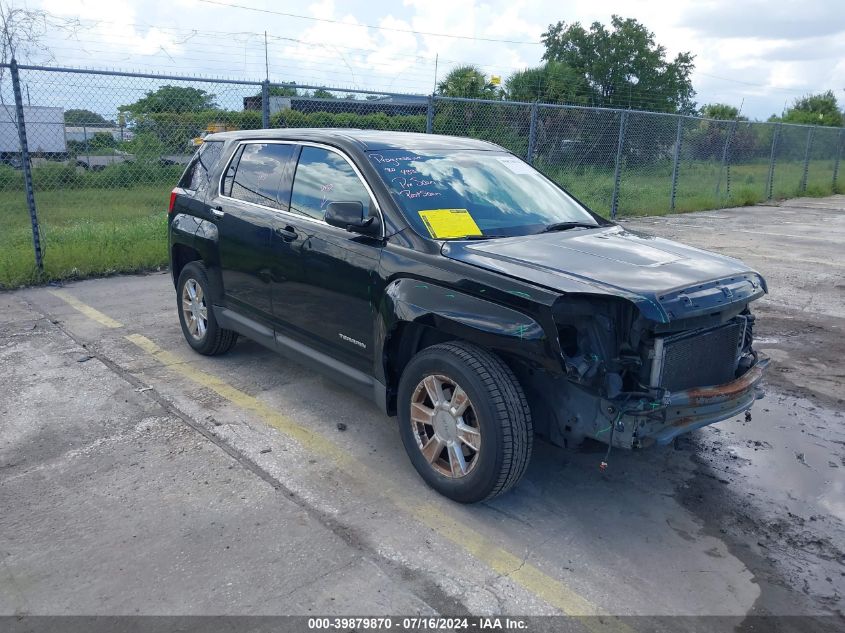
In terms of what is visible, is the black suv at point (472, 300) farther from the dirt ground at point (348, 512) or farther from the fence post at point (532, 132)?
the fence post at point (532, 132)

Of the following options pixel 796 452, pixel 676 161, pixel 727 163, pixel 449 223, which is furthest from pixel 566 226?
pixel 727 163

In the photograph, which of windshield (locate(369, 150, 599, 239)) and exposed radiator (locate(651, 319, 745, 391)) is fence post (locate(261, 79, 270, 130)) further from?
exposed radiator (locate(651, 319, 745, 391))

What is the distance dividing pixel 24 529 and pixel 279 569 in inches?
51.3

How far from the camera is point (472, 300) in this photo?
3.41 meters

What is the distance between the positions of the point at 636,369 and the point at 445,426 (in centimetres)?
98

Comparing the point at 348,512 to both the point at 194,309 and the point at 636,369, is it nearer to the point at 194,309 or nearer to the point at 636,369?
the point at 636,369

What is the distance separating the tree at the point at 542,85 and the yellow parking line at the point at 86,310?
Result: 17.8 meters

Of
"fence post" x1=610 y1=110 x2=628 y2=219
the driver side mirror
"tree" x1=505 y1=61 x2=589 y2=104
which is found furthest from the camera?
"tree" x1=505 y1=61 x2=589 y2=104

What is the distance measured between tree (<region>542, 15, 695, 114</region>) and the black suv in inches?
1094

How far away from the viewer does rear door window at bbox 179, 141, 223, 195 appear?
5539 mm

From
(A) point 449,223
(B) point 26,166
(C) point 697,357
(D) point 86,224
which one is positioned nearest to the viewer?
(C) point 697,357

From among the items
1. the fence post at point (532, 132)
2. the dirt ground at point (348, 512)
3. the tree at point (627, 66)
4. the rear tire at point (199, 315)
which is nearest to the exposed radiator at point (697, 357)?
the dirt ground at point (348, 512)

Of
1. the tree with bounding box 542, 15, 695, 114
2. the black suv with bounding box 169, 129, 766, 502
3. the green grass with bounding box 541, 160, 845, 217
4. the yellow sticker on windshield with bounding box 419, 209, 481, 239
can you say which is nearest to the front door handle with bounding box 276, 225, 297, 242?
the black suv with bounding box 169, 129, 766, 502

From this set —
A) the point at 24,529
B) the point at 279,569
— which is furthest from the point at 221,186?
the point at 279,569
